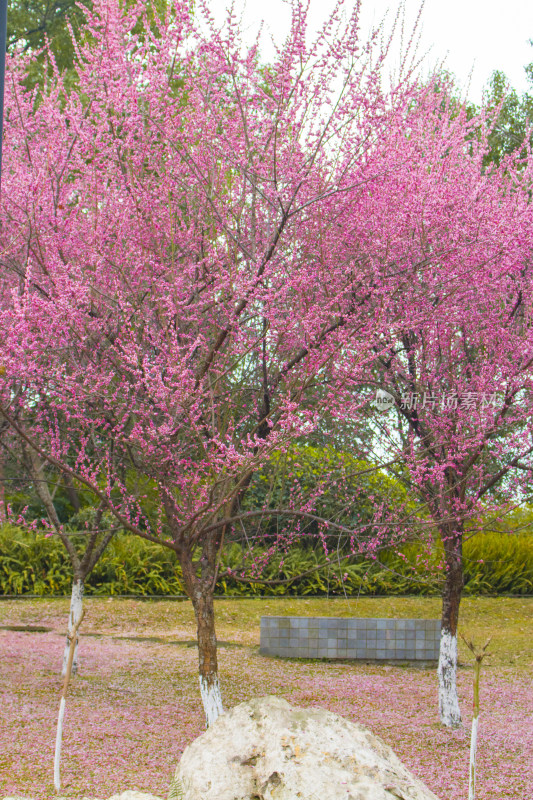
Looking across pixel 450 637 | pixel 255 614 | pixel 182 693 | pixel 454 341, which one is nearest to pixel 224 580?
pixel 255 614

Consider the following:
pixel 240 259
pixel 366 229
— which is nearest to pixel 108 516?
pixel 240 259

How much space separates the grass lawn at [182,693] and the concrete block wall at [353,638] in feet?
0.46

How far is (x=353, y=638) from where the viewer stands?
784 cm

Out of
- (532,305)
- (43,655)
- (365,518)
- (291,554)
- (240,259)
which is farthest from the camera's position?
(291,554)

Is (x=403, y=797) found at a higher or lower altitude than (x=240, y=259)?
lower

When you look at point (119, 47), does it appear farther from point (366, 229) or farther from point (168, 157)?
point (366, 229)

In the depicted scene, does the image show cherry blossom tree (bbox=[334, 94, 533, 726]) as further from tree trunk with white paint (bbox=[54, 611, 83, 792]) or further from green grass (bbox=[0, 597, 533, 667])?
green grass (bbox=[0, 597, 533, 667])

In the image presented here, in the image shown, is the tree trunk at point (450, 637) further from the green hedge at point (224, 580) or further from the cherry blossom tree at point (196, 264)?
the green hedge at point (224, 580)

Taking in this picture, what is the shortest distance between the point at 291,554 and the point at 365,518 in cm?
155

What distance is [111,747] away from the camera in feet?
16.3

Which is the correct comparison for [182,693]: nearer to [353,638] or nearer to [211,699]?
[211,699]

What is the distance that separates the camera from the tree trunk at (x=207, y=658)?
16.2ft

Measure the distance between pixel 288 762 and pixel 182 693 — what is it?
4.06m

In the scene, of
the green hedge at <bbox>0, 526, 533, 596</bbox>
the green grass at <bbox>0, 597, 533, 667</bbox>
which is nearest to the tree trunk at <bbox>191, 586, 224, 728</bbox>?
the green grass at <bbox>0, 597, 533, 667</bbox>
